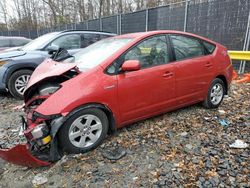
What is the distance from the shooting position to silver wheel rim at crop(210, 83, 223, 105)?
4.57 metres

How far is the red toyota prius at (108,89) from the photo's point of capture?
2.83m

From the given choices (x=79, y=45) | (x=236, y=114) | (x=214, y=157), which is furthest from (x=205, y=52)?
(x=79, y=45)

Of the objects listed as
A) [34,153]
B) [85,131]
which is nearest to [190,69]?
[85,131]

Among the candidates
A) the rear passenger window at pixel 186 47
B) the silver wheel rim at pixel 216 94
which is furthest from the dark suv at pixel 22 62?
the silver wheel rim at pixel 216 94

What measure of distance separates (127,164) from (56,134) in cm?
99

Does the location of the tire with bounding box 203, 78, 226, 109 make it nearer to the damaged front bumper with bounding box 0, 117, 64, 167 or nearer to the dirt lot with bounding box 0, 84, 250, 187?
the dirt lot with bounding box 0, 84, 250, 187

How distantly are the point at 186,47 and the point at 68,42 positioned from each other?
12.1 feet

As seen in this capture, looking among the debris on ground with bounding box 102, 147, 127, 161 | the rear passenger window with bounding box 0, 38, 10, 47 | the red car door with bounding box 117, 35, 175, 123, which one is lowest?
the debris on ground with bounding box 102, 147, 127, 161

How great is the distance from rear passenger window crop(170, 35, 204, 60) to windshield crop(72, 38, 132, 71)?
882mm

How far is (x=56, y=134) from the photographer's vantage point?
286 centimetres

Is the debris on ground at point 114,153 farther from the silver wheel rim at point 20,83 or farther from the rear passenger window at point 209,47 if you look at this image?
the silver wheel rim at point 20,83

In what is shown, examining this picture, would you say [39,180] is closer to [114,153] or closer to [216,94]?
[114,153]

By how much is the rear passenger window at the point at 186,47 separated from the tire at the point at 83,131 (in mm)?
1781

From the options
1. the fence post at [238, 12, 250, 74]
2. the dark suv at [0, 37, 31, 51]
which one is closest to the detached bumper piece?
the fence post at [238, 12, 250, 74]
